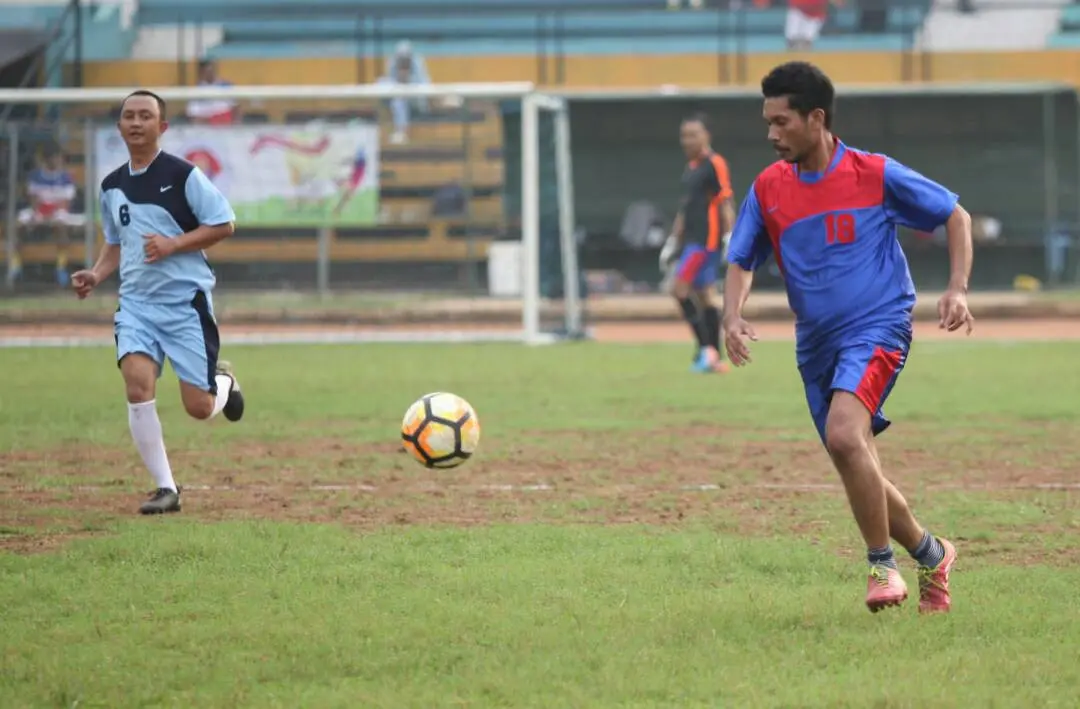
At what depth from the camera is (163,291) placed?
9.04m

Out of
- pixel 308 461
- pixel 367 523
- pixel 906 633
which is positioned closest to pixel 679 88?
pixel 308 461

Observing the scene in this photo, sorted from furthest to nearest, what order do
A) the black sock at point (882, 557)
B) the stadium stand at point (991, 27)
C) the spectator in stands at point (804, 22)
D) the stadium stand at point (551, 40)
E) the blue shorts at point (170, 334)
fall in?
1. the stadium stand at point (991, 27)
2. the spectator in stands at point (804, 22)
3. the stadium stand at point (551, 40)
4. the blue shorts at point (170, 334)
5. the black sock at point (882, 557)

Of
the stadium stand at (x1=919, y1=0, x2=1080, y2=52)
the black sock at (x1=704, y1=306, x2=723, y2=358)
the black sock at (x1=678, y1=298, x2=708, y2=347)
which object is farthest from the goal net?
the stadium stand at (x1=919, y1=0, x2=1080, y2=52)

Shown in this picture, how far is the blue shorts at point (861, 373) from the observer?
620 centimetres

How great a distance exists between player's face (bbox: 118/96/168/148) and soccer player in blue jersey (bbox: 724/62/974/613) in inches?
144

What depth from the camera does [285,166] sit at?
2228 centimetres

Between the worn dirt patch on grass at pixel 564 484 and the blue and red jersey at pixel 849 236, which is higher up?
the blue and red jersey at pixel 849 236

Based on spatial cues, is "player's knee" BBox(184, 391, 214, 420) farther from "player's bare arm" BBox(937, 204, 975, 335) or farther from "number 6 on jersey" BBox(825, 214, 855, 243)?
"player's bare arm" BBox(937, 204, 975, 335)

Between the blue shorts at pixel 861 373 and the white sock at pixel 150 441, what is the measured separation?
3787 mm

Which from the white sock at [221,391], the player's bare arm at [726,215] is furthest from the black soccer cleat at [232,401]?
the player's bare arm at [726,215]

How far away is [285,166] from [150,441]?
13.8 metres

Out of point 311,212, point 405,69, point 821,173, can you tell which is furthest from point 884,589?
point 405,69

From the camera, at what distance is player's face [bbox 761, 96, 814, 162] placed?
246 inches

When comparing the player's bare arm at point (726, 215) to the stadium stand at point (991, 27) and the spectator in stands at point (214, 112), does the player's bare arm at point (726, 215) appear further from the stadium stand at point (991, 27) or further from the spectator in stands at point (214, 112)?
the stadium stand at point (991, 27)
